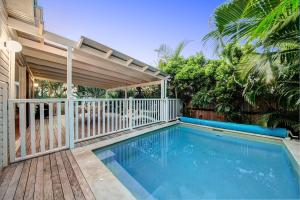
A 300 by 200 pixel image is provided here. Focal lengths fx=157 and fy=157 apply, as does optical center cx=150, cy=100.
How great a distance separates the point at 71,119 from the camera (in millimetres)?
3969

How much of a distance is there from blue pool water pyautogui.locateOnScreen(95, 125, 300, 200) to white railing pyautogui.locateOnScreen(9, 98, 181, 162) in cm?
95

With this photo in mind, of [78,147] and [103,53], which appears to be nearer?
[78,147]

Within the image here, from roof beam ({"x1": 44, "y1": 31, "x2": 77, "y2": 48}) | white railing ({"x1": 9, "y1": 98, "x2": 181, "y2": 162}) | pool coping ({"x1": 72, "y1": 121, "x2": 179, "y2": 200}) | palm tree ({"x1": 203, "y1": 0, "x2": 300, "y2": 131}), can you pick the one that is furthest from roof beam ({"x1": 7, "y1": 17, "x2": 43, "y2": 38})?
palm tree ({"x1": 203, "y1": 0, "x2": 300, "y2": 131})

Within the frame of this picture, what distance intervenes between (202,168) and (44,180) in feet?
9.85

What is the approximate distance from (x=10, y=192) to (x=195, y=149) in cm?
419

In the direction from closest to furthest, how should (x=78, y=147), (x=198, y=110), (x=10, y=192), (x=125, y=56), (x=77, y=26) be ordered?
1. (x=10, y=192)
2. (x=78, y=147)
3. (x=125, y=56)
4. (x=198, y=110)
5. (x=77, y=26)

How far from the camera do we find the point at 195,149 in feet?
15.6

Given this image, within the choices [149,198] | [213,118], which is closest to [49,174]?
[149,198]

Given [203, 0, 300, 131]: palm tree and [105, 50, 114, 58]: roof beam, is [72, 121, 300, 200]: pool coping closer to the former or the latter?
[203, 0, 300, 131]: palm tree

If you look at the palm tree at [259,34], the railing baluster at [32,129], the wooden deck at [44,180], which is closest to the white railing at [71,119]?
the railing baluster at [32,129]

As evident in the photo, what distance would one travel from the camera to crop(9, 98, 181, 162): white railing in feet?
10.7

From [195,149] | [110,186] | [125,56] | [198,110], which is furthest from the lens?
[198,110]

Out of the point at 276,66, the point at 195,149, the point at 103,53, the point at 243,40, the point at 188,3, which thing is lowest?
the point at 195,149

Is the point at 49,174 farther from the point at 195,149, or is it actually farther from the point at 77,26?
the point at 77,26
